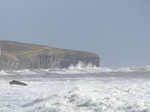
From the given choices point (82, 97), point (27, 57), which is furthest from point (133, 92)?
point (27, 57)

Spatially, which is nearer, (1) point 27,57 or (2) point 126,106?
(2) point 126,106

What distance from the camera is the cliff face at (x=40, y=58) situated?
7418 cm

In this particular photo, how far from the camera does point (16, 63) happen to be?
7444 centimetres

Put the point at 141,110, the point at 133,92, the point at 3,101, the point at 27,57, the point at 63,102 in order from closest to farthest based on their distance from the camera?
the point at 141,110
the point at 63,102
the point at 133,92
the point at 3,101
the point at 27,57

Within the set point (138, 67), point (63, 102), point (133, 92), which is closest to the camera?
point (63, 102)

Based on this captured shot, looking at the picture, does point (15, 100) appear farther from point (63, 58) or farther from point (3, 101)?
point (63, 58)

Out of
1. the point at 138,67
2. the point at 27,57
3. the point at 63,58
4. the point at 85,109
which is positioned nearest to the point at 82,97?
the point at 85,109

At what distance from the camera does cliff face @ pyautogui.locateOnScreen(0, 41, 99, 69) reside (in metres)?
74.2

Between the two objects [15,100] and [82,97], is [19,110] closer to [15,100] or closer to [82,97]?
[82,97]

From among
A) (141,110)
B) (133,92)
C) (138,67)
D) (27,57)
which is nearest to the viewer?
(141,110)

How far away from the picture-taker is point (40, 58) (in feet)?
272

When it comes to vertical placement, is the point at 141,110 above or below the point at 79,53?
below

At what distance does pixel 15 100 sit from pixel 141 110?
7.20 metres

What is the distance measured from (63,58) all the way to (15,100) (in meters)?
68.6
